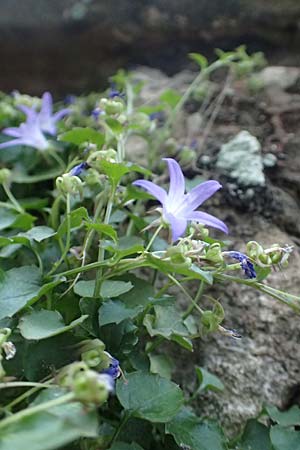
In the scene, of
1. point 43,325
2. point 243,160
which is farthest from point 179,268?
point 243,160

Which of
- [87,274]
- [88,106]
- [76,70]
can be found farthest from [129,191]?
[76,70]

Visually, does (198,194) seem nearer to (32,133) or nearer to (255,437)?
(255,437)

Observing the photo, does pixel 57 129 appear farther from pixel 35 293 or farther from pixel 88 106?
pixel 35 293

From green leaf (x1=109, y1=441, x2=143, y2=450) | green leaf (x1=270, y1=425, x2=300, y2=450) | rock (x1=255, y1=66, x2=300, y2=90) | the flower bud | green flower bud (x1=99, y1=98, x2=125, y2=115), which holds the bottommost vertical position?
green leaf (x1=270, y1=425, x2=300, y2=450)

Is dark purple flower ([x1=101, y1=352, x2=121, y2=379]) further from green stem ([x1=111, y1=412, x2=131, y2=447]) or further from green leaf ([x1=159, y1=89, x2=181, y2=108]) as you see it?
green leaf ([x1=159, y1=89, x2=181, y2=108])

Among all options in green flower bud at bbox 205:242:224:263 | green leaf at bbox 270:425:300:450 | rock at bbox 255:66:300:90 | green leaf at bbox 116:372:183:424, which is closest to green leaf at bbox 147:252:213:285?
green flower bud at bbox 205:242:224:263
